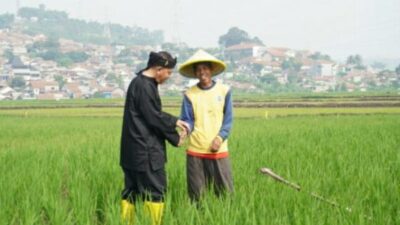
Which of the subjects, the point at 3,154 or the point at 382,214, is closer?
the point at 382,214

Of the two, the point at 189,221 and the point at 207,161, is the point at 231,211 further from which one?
the point at 207,161

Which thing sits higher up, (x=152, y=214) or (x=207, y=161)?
(x=207, y=161)

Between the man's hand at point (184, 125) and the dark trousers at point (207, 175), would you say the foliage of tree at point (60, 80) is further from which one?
the man's hand at point (184, 125)

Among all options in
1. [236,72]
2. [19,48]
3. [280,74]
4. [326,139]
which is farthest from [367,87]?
[326,139]

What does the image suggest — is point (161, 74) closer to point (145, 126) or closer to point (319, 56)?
point (145, 126)

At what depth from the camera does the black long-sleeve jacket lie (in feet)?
10.5

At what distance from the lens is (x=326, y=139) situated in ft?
27.9

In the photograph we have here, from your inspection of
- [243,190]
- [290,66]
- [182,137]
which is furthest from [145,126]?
[290,66]

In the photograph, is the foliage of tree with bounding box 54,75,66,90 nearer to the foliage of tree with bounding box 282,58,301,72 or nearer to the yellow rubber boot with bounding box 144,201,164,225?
the foliage of tree with bounding box 282,58,301,72

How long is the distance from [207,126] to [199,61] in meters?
0.44

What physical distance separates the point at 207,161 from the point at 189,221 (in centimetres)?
73

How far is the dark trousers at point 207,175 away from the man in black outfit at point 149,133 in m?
0.32

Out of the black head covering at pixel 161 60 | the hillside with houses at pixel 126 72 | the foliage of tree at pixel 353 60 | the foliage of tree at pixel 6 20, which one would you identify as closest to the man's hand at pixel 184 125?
the black head covering at pixel 161 60

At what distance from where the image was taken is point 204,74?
3.53 m
